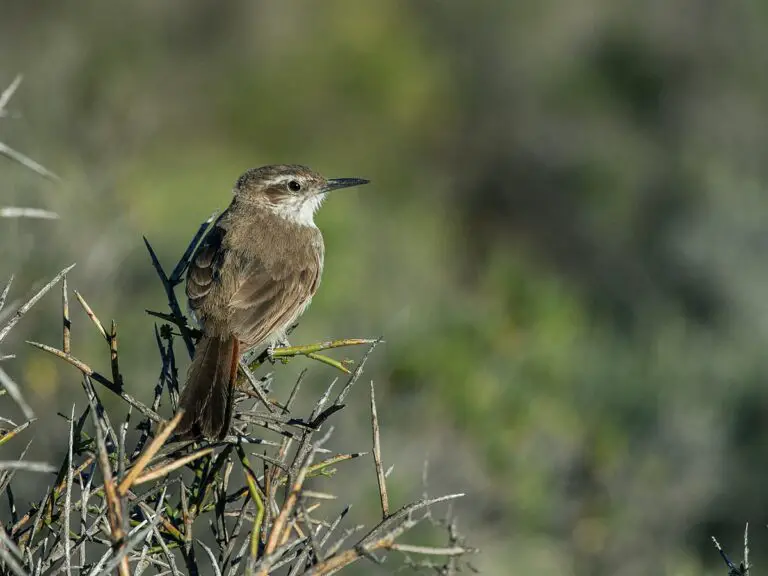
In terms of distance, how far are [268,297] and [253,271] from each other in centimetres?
20

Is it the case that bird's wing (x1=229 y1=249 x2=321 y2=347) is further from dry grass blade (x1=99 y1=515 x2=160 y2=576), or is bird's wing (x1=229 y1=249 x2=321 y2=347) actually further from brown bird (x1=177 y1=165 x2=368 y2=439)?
dry grass blade (x1=99 y1=515 x2=160 y2=576)

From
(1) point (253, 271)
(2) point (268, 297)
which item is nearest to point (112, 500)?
(2) point (268, 297)

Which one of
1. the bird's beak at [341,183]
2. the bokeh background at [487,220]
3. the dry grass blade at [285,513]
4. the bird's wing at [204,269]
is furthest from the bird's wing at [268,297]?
the dry grass blade at [285,513]

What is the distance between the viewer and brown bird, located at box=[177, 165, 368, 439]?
142 inches

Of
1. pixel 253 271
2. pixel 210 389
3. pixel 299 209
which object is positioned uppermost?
pixel 299 209

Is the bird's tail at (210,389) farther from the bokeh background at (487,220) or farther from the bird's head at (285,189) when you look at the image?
the bokeh background at (487,220)

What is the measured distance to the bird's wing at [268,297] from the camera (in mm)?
4297

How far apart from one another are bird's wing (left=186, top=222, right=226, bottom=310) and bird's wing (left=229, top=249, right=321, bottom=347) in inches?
4.8

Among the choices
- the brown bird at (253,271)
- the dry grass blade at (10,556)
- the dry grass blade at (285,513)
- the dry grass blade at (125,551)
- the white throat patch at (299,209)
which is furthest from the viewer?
the white throat patch at (299,209)

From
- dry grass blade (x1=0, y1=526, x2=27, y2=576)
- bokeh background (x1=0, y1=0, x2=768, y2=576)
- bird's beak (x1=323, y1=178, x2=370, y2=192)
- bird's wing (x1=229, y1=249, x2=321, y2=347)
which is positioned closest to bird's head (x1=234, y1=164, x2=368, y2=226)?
bird's beak (x1=323, y1=178, x2=370, y2=192)

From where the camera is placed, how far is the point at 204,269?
4598mm

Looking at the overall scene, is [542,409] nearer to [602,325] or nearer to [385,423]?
[385,423]

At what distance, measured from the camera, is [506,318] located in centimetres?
1017

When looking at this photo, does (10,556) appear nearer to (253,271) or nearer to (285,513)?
(285,513)
